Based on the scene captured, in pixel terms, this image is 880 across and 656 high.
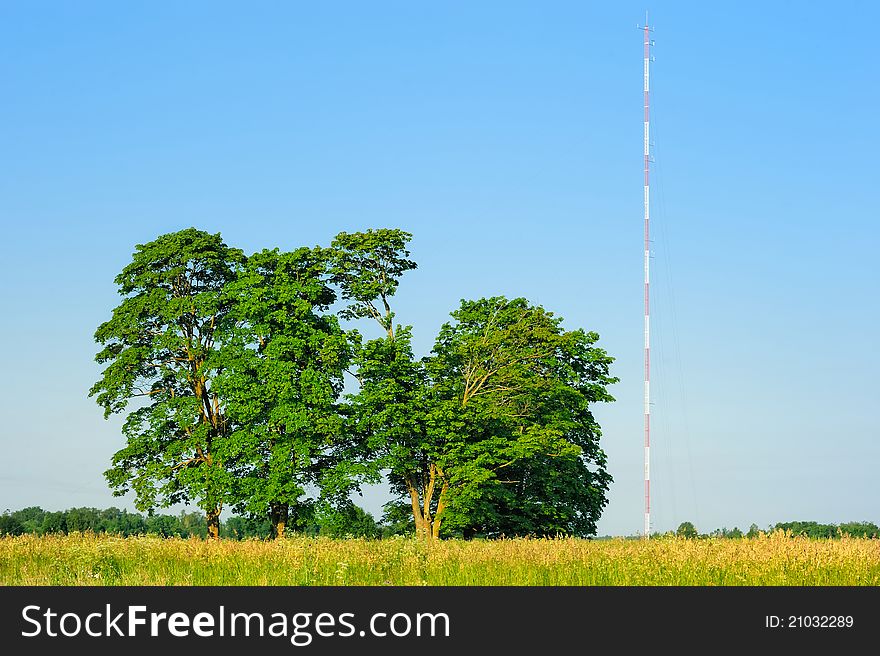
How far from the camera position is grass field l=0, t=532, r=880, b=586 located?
17297 mm

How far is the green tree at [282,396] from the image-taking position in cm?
4225

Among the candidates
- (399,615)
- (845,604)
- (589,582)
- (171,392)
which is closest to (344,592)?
(399,615)

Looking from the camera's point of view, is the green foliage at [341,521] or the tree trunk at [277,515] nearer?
the green foliage at [341,521]

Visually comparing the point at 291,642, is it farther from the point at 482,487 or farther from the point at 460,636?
the point at 482,487

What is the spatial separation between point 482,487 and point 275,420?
8.91m

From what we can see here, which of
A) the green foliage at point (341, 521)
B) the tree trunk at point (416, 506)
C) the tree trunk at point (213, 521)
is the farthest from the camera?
the tree trunk at point (416, 506)

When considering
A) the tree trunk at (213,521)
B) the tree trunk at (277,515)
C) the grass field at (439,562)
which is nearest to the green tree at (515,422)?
the tree trunk at (277,515)

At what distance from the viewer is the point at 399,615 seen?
13.3m

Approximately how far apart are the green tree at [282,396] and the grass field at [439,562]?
63.9 ft

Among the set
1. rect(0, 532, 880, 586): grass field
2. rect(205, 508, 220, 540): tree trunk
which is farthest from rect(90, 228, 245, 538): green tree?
rect(0, 532, 880, 586): grass field

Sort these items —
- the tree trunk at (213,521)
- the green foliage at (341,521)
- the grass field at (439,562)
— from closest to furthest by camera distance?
the grass field at (439,562) → the green foliage at (341,521) → the tree trunk at (213,521)

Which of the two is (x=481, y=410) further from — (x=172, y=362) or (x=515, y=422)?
(x=172, y=362)

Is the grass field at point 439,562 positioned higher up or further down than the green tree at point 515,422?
further down

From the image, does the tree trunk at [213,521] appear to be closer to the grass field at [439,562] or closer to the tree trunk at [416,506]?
the tree trunk at [416,506]
